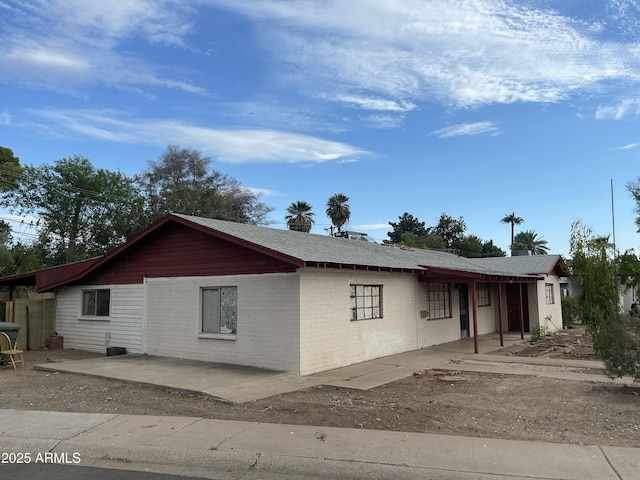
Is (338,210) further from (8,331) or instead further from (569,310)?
(8,331)

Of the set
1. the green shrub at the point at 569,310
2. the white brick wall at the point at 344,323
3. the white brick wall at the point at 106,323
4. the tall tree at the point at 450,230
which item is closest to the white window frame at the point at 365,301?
the white brick wall at the point at 344,323

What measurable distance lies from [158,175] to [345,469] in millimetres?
42458

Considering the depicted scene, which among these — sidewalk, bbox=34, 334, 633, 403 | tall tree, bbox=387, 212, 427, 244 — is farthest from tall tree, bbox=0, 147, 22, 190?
tall tree, bbox=387, 212, 427, 244

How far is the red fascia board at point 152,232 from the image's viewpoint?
443 inches

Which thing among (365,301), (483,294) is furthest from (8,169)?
(483,294)

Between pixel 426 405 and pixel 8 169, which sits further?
pixel 8 169

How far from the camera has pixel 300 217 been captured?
51.0 m

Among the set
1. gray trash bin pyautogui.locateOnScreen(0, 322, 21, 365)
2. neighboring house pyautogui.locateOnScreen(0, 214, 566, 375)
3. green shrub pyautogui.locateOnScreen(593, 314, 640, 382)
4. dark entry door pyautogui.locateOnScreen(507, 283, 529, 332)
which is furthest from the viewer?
dark entry door pyautogui.locateOnScreen(507, 283, 529, 332)

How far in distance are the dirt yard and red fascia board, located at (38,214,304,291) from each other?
3.20 meters

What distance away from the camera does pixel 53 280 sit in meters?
17.8

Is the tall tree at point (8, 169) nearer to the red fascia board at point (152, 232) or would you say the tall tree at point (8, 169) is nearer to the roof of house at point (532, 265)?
the red fascia board at point (152, 232)

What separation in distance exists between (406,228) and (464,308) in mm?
56845

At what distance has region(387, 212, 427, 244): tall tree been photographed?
75438 millimetres

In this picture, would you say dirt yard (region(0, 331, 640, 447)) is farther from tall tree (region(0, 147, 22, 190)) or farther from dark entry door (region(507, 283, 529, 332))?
tall tree (region(0, 147, 22, 190))
